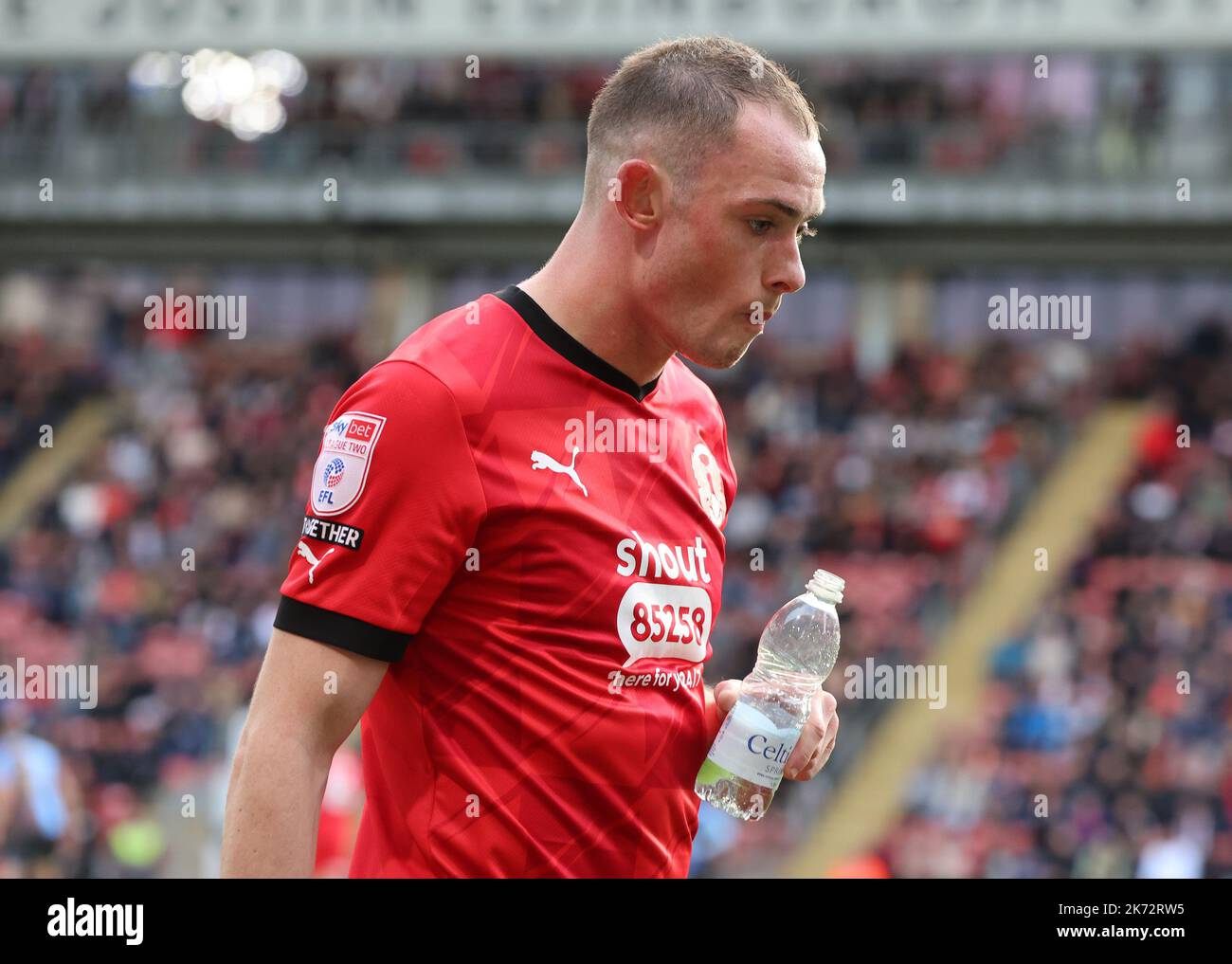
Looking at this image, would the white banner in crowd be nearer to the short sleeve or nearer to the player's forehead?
the player's forehead

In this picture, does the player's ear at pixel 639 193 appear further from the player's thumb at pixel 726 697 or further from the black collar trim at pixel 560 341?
the player's thumb at pixel 726 697

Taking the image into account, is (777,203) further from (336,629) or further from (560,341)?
(336,629)

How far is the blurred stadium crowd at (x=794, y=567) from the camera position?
11781 mm

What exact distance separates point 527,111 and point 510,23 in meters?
5.21

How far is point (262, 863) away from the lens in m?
2.24

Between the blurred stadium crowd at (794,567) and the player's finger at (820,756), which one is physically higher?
the player's finger at (820,756)

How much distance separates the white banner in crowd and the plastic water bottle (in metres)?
12.6

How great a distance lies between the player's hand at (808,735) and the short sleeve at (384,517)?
64cm

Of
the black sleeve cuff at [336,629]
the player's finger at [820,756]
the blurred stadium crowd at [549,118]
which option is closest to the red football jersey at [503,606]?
the black sleeve cuff at [336,629]

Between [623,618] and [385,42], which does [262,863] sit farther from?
[385,42]

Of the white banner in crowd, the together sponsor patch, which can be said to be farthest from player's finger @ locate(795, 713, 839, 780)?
the white banner in crowd

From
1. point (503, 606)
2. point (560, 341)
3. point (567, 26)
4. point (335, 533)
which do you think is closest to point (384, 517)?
point (335, 533)

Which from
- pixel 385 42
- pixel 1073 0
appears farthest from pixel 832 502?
pixel 385 42

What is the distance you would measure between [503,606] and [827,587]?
673mm
